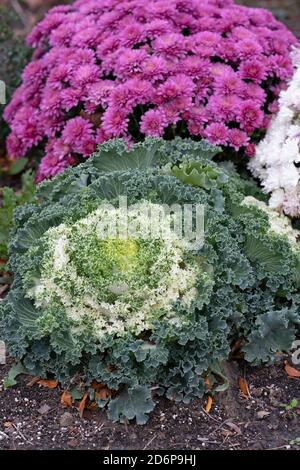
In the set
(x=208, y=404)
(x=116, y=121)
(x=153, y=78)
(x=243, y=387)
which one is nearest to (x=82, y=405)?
(x=208, y=404)

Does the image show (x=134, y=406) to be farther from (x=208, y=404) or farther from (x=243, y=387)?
(x=243, y=387)

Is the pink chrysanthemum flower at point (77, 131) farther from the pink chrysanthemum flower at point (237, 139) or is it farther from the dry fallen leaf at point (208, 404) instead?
the dry fallen leaf at point (208, 404)

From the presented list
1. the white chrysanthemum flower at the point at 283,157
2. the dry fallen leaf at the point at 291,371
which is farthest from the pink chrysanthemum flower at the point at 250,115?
the dry fallen leaf at the point at 291,371

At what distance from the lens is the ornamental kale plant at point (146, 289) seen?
3568mm

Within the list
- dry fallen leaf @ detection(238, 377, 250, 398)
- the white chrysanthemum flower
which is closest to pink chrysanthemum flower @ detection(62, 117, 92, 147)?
the white chrysanthemum flower

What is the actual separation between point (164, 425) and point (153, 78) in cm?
238

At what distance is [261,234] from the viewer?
398 cm

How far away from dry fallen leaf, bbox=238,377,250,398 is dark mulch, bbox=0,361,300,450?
3 centimetres

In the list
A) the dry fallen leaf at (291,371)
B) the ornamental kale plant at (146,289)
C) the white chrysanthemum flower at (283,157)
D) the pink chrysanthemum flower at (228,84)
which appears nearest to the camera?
the ornamental kale plant at (146,289)

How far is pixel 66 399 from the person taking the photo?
12.2 ft

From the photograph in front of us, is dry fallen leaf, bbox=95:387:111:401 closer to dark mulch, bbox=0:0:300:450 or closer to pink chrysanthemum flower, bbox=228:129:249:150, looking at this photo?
dark mulch, bbox=0:0:300:450

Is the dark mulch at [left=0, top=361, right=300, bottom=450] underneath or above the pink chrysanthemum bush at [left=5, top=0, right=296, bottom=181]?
underneath

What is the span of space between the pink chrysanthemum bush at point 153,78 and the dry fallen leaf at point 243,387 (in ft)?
5.53

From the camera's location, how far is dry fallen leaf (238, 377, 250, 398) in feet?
12.5
